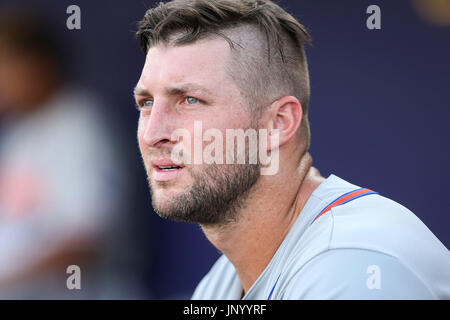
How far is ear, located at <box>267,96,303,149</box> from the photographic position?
142cm

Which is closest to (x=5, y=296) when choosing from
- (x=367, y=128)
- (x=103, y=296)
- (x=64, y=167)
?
(x=103, y=296)

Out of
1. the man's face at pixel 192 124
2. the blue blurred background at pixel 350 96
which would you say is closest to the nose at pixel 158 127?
the man's face at pixel 192 124

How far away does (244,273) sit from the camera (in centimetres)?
151

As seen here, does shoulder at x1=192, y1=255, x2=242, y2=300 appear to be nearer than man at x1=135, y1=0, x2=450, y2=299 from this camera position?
No

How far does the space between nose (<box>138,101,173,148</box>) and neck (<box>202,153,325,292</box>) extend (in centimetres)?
29

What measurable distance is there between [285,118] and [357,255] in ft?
1.80

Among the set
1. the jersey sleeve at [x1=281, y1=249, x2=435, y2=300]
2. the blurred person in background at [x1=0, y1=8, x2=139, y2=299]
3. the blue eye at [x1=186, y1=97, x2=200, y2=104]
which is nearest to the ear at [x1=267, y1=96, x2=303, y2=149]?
the blue eye at [x1=186, y1=97, x2=200, y2=104]

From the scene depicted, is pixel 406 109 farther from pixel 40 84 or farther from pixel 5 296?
pixel 5 296

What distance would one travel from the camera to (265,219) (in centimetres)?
142

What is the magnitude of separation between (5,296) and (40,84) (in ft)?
3.69

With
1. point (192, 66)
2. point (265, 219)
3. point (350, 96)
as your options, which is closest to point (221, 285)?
point (265, 219)

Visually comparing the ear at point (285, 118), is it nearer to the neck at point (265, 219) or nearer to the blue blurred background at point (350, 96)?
the neck at point (265, 219)

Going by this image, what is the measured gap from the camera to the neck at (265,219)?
4.64ft

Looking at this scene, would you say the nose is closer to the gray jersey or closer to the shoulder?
the gray jersey
